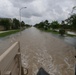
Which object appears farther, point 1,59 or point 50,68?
point 50,68

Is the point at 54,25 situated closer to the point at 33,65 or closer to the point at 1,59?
the point at 33,65

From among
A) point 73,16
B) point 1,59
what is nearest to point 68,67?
point 1,59

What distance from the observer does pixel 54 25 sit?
75875 mm

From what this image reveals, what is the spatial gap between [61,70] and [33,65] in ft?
5.67

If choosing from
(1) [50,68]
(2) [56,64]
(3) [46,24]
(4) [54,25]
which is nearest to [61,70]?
(1) [50,68]

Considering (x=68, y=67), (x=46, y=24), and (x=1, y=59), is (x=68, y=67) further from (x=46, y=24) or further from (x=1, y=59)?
(x=46, y=24)

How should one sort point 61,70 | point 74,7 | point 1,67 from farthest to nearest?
point 74,7, point 61,70, point 1,67

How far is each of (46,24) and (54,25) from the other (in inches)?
1084

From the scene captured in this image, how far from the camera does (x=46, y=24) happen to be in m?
103

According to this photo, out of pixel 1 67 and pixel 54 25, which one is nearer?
pixel 1 67

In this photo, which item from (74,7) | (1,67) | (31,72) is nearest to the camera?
(1,67)

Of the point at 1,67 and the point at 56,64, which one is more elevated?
the point at 1,67

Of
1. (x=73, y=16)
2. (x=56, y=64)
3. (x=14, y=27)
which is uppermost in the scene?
(x=73, y=16)

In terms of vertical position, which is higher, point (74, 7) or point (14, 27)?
point (74, 7)
